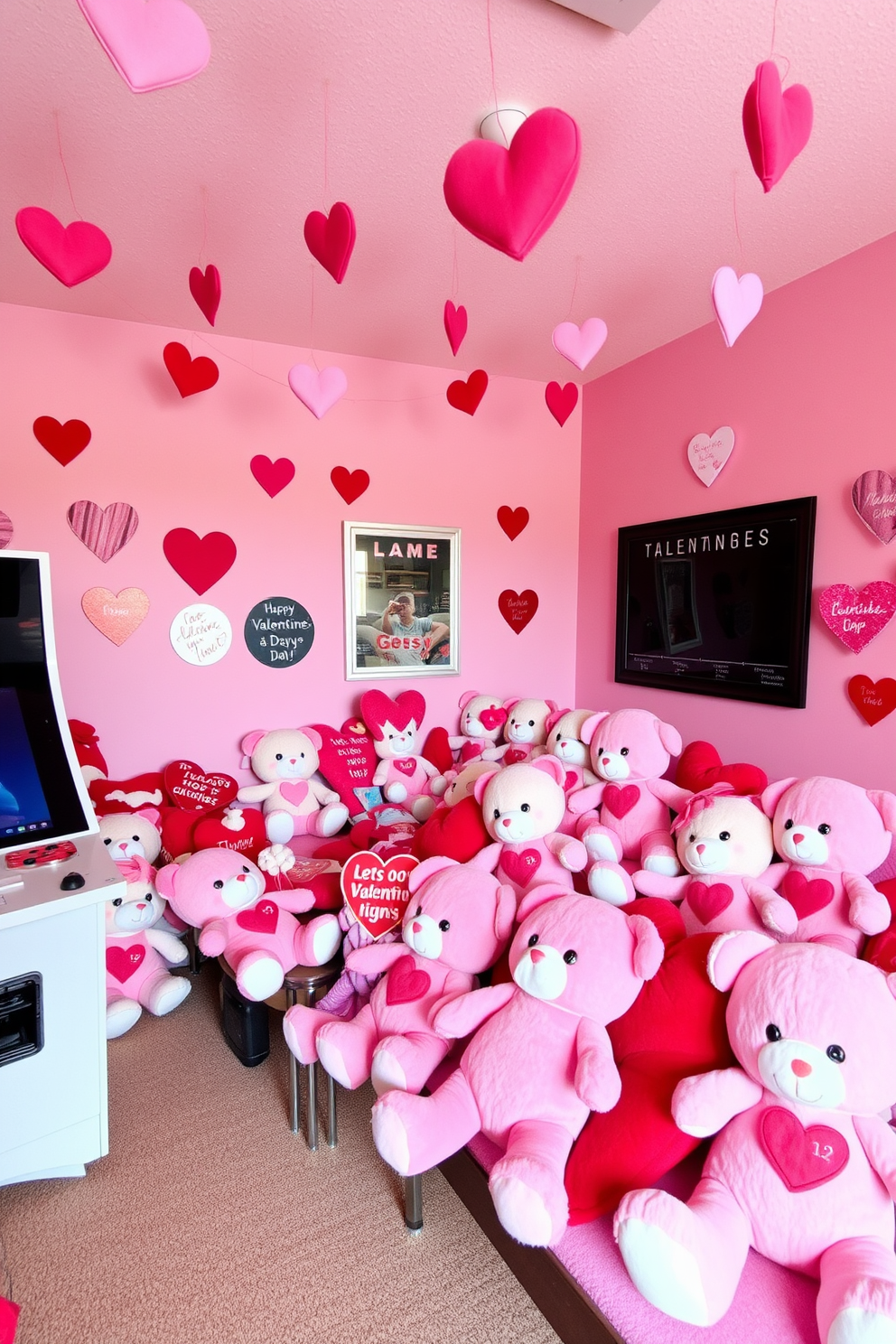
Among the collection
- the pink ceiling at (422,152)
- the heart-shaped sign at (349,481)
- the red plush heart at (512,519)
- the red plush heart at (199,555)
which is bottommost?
the red plush heart at (199,555)

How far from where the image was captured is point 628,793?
80.7 inches

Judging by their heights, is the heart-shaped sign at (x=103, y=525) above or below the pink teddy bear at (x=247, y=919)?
above

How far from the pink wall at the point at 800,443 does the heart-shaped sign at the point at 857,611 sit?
0.10 feet

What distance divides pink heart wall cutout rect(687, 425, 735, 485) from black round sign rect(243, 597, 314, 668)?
1.70 m

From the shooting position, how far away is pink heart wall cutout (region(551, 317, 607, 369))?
198 cm

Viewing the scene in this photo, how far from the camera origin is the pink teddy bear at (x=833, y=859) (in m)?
1.48

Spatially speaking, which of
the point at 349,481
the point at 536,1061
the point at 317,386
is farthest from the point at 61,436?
the point at 536,1061

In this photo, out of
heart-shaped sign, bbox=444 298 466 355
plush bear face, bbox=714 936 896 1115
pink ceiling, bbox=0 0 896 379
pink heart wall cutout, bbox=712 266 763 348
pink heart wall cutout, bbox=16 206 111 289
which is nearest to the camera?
plush bear face, bbox=714 936 896 1115

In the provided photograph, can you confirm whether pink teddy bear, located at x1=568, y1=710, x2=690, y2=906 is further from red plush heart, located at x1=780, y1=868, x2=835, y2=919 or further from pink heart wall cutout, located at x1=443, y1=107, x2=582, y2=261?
pink heart wall cutout, located at x1=443, y1=107, x2=582, y2=261

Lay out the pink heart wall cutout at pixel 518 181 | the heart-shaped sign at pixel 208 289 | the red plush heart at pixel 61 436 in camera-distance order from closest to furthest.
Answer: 1. the pink heart wall cutout at pixel 518 181
2. the heart-shaped sign at pixel 208 289
3. the red plush heart at pixel 61 436

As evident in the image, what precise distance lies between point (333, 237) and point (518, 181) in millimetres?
488

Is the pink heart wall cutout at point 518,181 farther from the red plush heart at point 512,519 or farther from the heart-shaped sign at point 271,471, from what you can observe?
the red plush heart at point 512,519

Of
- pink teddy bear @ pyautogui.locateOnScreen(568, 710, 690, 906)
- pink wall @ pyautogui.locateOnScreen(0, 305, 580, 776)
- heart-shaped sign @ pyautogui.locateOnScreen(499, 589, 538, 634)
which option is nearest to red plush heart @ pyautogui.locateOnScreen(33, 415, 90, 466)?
pink wall @ pyautogui.locateOnScreen(0, 305, 580, 776)

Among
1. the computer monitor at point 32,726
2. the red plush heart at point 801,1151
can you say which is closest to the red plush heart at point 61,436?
the computer monitor at point 32,726
